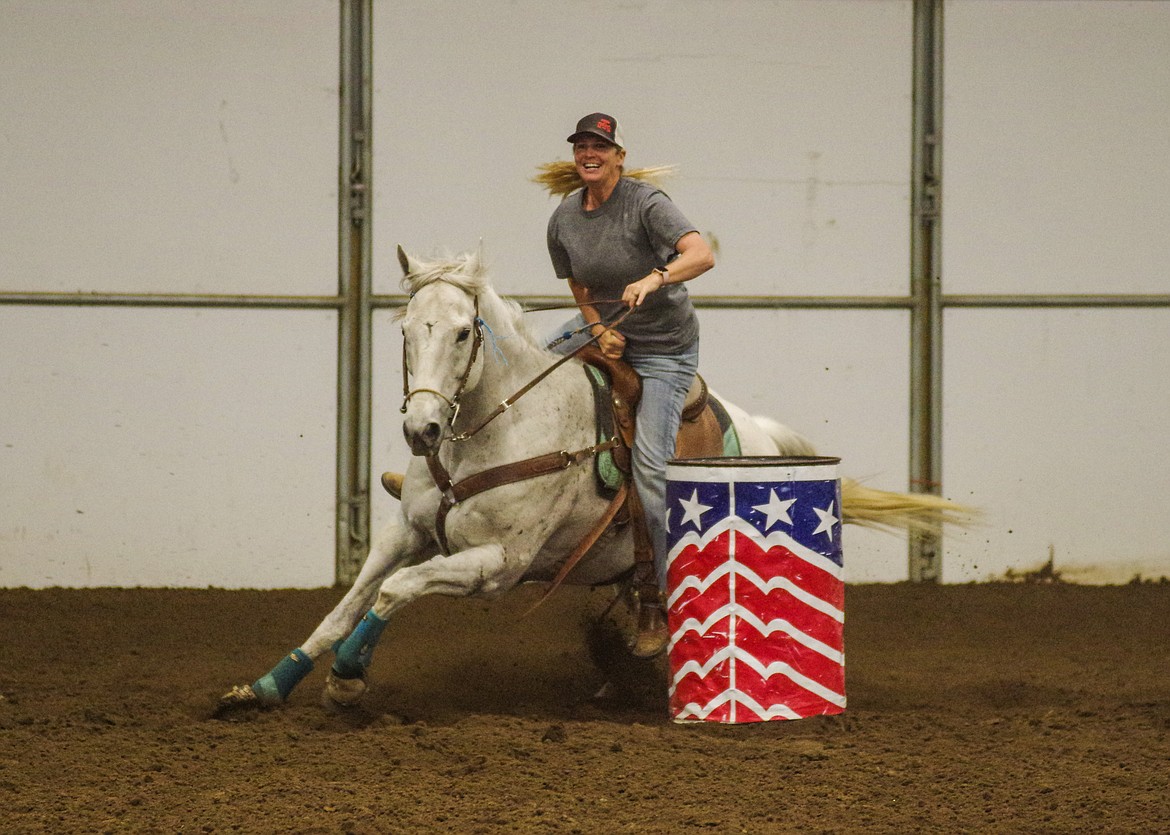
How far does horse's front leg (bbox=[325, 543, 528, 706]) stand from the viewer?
470cm

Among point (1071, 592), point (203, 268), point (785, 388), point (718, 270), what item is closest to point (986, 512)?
point (1071, 592)

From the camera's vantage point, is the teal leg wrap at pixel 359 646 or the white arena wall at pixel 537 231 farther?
the white arena wall at pixel 537 231

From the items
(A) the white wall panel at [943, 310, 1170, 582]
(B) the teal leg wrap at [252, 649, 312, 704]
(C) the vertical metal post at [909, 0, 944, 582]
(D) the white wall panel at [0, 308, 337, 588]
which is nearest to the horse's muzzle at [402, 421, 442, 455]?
(B) the teal leg wrap at [252, 649, 312, 704]

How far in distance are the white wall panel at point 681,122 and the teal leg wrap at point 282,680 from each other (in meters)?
3.74

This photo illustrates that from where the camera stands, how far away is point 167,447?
26.6 feet

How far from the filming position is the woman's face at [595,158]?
5035mm

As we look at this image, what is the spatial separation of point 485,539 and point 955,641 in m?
3.24

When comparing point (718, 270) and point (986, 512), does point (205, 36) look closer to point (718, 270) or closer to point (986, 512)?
point (718, 270)

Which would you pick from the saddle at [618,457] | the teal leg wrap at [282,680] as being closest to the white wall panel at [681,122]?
the saddle at [618,457]

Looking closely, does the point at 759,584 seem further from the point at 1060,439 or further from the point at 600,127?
the point at 1060,439

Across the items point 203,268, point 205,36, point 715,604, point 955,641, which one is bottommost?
point 955,641

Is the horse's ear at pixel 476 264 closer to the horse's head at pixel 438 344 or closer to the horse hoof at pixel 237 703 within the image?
the horse's head at pixel 438 344

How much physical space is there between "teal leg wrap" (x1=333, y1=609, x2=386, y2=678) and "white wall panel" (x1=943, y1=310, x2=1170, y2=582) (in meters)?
4.83

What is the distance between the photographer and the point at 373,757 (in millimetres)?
4230
